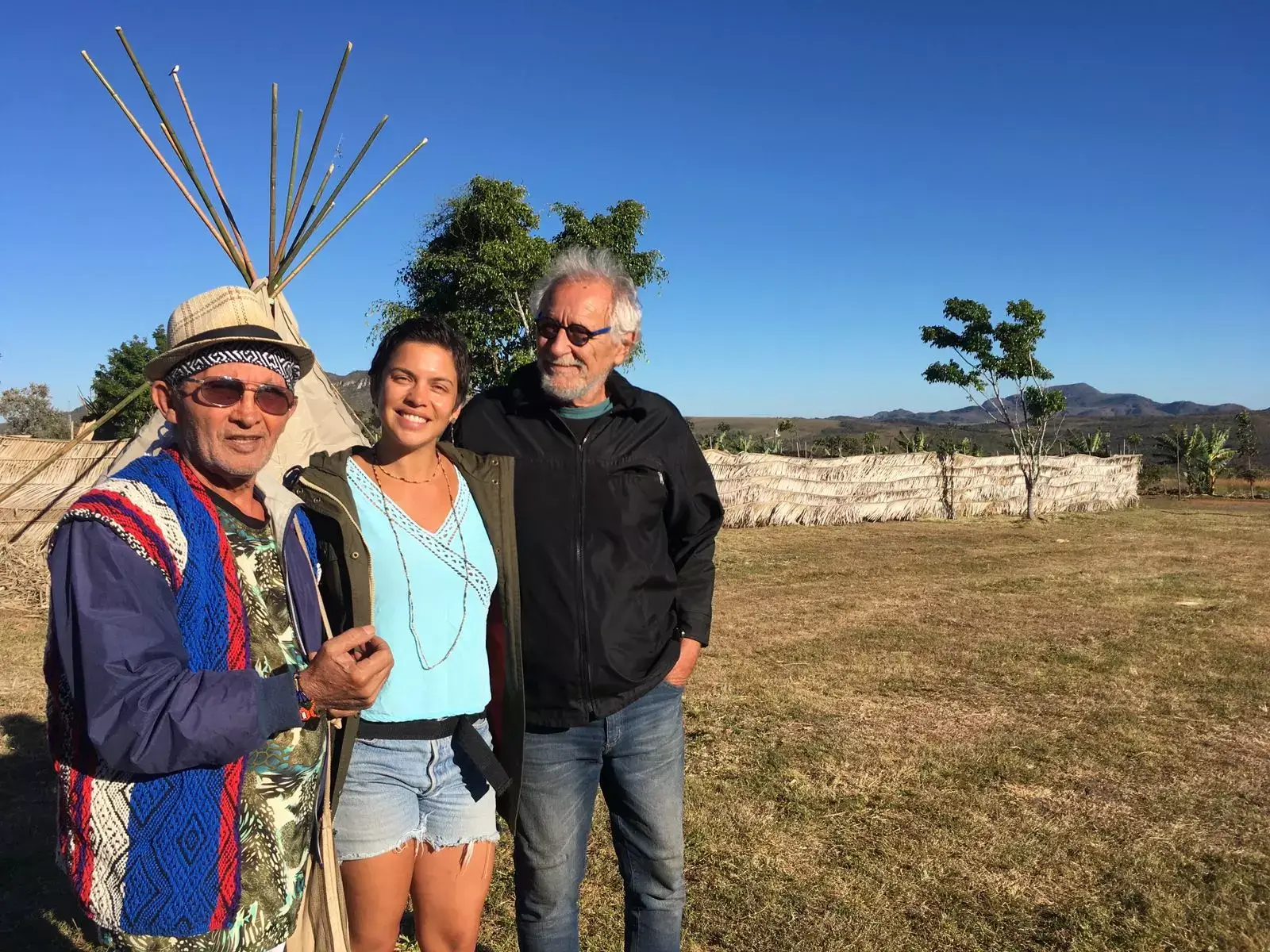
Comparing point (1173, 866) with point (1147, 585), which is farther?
point (1147, 585)

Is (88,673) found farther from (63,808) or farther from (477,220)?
(477,220)

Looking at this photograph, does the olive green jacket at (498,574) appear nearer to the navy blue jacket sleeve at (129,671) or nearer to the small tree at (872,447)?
the navy blue jacket sleeve at (129,671)

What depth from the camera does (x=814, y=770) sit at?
4266 mm

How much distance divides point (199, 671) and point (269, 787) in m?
0.29

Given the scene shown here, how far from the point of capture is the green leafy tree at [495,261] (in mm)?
12883

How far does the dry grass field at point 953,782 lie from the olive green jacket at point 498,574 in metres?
1.34

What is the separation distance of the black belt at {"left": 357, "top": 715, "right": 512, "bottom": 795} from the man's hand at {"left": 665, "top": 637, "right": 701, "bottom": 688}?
1.70 ft

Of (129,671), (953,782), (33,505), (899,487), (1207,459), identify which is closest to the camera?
(129,671)

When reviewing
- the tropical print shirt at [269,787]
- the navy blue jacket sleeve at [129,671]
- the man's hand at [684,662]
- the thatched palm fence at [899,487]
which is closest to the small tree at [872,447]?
the thatched palm fence at [899,487]

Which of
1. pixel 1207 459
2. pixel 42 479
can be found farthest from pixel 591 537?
pixel 1207 459

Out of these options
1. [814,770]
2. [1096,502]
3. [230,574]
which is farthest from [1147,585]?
[1096,502]

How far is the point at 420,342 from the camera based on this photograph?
1.87m

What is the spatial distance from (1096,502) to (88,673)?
2315cm

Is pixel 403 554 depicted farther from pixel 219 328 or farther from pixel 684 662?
pixel 684 662
